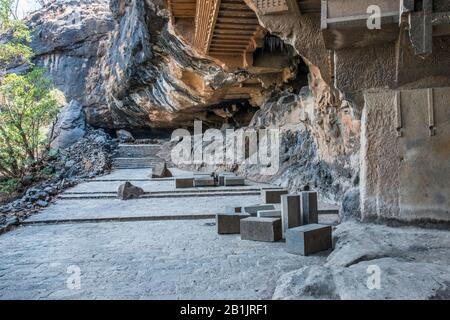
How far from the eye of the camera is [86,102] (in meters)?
24.9

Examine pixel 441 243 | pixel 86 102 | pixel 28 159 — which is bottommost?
pixel 441 243

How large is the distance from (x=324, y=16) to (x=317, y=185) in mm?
4851

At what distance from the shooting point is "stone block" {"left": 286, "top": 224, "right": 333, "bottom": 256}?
400 centimetres

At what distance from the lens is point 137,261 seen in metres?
4.00

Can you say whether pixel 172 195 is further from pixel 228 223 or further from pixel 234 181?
pixel 228 223

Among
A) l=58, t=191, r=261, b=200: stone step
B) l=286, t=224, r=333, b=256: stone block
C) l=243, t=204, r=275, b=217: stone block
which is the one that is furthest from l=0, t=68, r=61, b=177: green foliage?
l=286, t=224, r=333, b=256: stone block

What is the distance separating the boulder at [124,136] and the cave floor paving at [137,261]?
17549mm

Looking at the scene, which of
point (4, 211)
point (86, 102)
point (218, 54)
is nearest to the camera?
point (4, 211)

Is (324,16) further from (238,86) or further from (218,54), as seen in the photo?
(238,86)

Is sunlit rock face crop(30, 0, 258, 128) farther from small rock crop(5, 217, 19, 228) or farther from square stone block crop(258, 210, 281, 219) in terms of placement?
square stone block crop(258, 210, 281, 219)

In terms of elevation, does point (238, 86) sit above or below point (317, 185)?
above

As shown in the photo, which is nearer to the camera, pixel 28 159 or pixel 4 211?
pixel 4 211

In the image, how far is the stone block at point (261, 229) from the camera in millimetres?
4625
